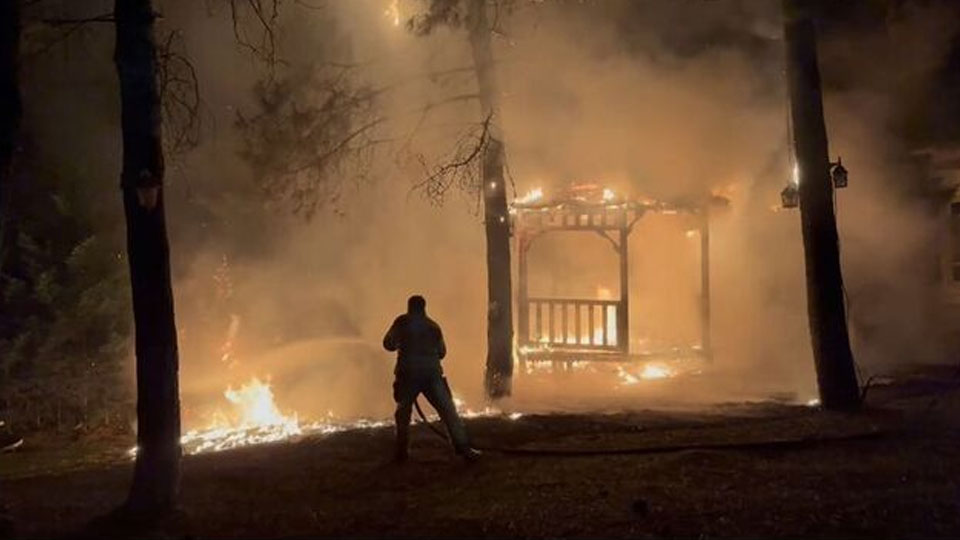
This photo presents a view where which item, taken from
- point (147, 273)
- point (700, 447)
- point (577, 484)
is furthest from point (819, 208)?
point (147, 273)

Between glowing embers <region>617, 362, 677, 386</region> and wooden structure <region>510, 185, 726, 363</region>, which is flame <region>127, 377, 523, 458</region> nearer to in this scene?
wooden structure <region>510, 185, 726, 363</region>

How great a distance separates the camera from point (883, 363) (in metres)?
15.9

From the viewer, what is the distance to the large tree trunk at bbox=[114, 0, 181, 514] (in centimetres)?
668

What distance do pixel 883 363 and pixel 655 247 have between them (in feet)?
22.1

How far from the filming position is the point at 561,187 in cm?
1645

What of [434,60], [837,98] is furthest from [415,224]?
[837,98]

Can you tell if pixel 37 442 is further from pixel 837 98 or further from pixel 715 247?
pixel 837 98

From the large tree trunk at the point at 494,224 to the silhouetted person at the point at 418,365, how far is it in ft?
13.9

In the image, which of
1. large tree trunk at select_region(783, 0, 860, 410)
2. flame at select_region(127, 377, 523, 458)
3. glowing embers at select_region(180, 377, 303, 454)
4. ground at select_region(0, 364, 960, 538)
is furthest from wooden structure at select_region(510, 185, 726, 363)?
ground at select_region(0, 364, 960, 538)

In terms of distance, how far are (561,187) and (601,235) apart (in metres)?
1.17

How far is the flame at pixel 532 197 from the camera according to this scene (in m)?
16.2

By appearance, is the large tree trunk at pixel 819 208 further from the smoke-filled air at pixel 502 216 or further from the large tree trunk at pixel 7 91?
the large tree trunk at pixel 7 91

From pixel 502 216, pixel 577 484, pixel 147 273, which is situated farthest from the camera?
pixel 502 216

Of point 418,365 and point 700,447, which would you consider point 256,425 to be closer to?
point 418,365
